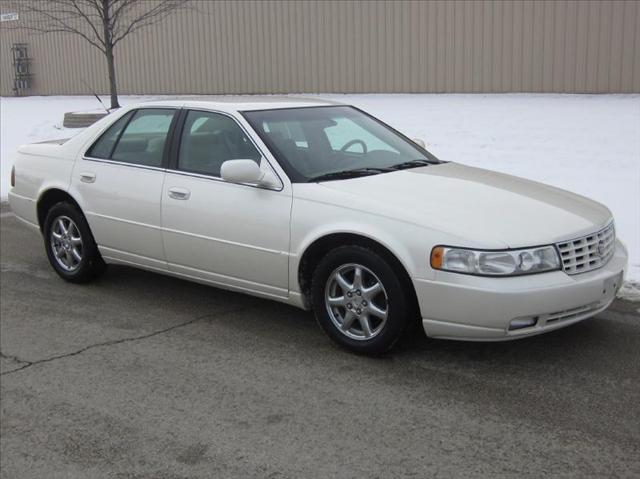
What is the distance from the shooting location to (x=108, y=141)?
19.9ft

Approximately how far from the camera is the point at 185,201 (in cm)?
527

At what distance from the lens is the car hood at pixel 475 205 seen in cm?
416

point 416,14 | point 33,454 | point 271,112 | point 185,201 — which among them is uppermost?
point 416,14

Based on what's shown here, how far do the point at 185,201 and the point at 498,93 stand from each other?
9895 mm

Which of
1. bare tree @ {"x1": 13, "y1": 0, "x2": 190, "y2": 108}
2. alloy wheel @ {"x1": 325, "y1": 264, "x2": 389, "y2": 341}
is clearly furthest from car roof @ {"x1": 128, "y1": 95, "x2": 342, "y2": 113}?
bare tree @ {"x1": 13, "y1": 0, "x2": 190, "y2": 108}

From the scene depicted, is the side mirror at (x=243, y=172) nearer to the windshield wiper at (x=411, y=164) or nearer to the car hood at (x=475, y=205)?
the car hood at (x=475, y=205)

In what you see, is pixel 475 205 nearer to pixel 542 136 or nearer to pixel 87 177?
pixel 87 177

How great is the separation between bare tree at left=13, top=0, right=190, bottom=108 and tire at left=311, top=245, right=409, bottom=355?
467 inches

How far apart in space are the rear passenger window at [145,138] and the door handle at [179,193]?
1.04 feet

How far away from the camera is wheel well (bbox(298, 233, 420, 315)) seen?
14.2 feet

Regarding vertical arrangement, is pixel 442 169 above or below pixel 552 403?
above

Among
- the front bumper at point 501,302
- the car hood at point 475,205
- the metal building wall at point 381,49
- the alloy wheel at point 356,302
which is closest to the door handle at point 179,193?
the car hood at point 475,205

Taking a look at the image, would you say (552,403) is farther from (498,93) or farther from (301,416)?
(498,93)

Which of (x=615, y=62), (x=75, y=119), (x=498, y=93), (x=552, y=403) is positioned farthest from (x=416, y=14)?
(x=552, y=403)
